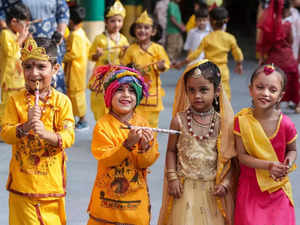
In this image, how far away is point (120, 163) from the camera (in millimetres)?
3742

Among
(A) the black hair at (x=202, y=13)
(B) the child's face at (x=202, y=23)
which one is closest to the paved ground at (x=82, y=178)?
(B) the child's face at (x=202, y=23)

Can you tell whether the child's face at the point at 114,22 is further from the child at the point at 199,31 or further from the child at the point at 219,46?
the child at the point at 199,31

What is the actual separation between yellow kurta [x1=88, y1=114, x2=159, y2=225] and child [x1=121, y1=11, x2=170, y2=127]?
3.22 meters

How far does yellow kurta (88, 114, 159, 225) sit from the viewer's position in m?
3.74

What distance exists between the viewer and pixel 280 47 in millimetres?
9055

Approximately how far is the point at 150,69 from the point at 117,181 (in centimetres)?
342

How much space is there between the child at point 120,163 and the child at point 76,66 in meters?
4.42

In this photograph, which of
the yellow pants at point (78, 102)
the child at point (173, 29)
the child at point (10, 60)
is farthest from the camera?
the child at point (173, 29)

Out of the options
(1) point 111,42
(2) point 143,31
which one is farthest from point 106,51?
(2) point 143,31

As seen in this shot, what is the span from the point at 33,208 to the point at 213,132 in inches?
45.3

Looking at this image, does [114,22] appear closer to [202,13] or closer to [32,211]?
[202,13]

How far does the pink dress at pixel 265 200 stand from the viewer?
148 inches

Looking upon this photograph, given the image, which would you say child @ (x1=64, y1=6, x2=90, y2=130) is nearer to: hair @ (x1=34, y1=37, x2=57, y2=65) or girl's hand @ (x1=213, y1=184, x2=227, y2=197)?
hair @ (x1=34, y1=37, x2=57, y2=65)

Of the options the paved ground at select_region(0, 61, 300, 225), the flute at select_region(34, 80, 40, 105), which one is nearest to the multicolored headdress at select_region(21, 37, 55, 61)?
the flute at select_region(34, 80, 40, 105)
